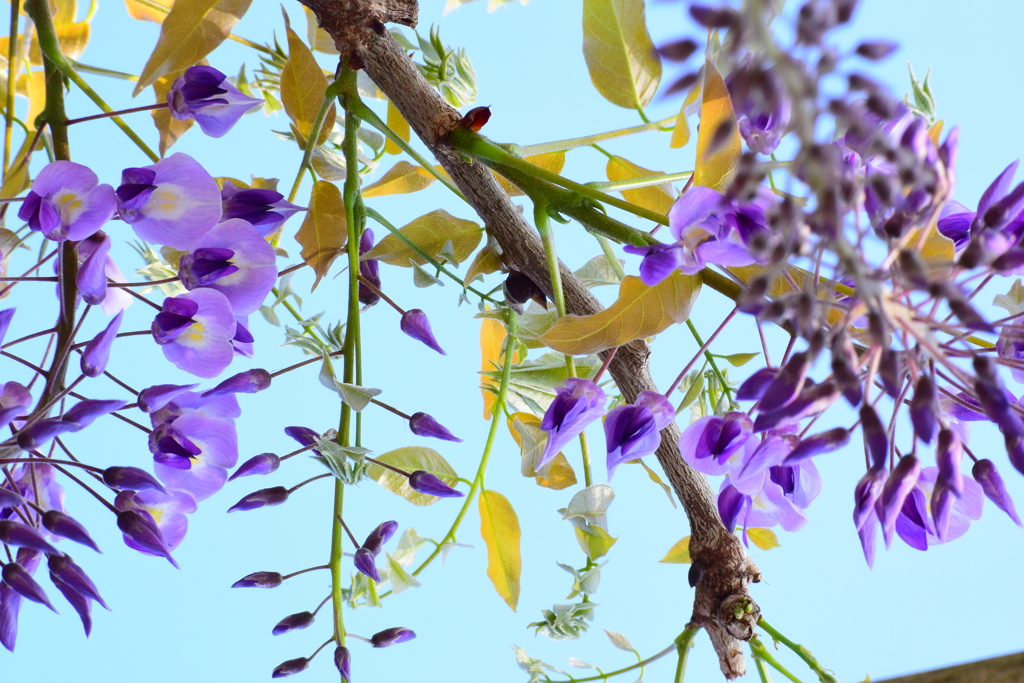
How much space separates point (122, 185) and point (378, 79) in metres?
0.11

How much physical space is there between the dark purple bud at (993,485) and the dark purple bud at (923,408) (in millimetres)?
133

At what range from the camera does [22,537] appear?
0.23m

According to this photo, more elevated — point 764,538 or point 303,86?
point 303,86

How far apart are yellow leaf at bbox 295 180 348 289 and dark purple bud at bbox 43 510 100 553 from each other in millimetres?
155

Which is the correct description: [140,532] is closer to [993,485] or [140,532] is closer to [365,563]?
[365,563]

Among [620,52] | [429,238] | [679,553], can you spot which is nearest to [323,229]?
[429,238]

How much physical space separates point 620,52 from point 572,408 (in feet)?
0.49

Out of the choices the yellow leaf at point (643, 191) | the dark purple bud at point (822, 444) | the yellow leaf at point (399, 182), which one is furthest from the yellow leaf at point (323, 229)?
the dark purple bud at point (822, 444)

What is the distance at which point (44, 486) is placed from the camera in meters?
0.33

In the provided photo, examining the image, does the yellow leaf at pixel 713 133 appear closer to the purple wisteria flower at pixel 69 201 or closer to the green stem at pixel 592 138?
the green stem at pixel 592 138

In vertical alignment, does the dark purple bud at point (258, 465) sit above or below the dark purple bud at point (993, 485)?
above

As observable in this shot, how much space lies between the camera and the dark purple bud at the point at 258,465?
1.09 ft

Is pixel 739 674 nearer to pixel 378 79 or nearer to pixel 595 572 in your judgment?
pixel 595 572

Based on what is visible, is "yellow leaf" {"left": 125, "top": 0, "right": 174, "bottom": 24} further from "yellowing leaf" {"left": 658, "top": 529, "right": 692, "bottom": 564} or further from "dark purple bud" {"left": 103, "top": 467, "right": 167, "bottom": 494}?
"yellowing leaf" {"left": 658, "top": 529, "right": 692, "bottom": 564}
